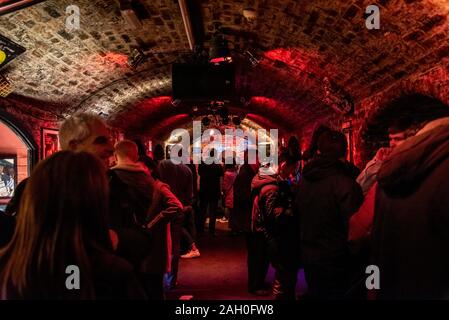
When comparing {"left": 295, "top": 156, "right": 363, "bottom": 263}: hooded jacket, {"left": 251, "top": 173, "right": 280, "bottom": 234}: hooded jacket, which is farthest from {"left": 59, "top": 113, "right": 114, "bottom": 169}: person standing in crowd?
{"left": 251, "top": 173, "right": 280, "bottom": 234}: hooded jacket

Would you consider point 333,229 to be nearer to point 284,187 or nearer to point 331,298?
point 331,298

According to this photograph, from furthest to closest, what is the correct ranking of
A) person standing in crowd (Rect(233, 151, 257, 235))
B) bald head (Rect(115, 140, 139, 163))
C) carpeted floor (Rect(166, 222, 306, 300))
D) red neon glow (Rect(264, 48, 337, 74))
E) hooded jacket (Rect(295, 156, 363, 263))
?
1. red neon glow (Rect(264, 48, 337, 74))
2. person standing in crowd (Rect(233, 151, 257, 235))
3. carpeted floor (Rect(166, 222, 306, 300))
4. bald head (Rect(115, 140, 139, 163))
5. hooded jacket (Rect(295, 156, 363, 263))

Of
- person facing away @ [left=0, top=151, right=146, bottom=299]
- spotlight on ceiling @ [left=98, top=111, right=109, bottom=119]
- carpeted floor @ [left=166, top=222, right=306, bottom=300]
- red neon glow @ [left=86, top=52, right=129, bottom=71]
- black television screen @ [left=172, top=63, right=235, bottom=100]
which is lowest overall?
carpeted floor @ [left=166, top=222, right=306, bottom=300]

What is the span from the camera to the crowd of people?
125 cm

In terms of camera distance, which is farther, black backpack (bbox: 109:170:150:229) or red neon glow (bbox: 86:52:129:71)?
red neon glow (bbox: 86:52:129:71)

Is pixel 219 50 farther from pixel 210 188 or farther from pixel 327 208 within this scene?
pixel 327 208

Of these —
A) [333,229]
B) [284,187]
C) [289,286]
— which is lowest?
[289,286]

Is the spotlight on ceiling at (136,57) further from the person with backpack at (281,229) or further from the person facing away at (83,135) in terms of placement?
the person facing away at (83,135)

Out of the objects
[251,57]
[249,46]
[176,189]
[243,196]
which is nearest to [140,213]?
[176,189]

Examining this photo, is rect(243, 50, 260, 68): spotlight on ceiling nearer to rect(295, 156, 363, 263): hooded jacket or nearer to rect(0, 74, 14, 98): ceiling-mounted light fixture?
rect(0, 74, 14, 98): ceiling-mounted light fixture

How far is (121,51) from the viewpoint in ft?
23.0

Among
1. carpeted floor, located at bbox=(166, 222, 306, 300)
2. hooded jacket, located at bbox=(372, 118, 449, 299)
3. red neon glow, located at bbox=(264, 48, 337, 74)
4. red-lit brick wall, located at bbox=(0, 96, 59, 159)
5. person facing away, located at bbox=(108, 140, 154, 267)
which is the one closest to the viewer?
hooded jacket, located at bbox=(372, 118, 449, 299)

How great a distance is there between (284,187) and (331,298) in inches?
42.9

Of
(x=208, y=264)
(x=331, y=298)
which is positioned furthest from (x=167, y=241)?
(x=208, y=264)
